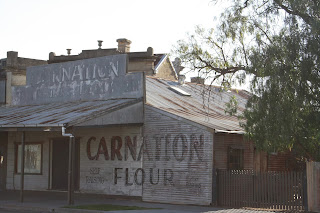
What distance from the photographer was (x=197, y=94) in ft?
86.4

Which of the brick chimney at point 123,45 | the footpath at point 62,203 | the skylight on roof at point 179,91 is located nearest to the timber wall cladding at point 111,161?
the footpath at point 62,203

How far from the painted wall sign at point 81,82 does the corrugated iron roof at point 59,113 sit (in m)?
0.46

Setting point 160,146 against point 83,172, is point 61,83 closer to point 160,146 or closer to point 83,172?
point 83,172

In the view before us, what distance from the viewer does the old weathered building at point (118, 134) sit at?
64.0 ft

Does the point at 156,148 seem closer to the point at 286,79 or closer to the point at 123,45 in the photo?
the point at 286,79

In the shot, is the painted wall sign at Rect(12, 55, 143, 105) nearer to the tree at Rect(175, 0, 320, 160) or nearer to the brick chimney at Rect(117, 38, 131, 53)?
the tree at Rect(175, 0, 320, 160)

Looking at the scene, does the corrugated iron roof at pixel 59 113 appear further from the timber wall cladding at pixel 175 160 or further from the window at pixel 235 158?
the window at pixel 235 158

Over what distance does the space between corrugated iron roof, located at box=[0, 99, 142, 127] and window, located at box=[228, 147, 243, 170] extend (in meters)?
3.90

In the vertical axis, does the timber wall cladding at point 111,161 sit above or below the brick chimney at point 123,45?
below

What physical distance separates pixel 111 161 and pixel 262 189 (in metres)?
6.44

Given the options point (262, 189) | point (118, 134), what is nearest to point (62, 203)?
point (118, 134)

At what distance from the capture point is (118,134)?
72.0 feet

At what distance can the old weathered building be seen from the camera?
19516 mm

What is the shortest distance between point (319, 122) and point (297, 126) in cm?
65
